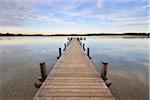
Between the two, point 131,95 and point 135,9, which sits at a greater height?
point 135,9

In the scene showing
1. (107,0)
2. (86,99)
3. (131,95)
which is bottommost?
(131,95)

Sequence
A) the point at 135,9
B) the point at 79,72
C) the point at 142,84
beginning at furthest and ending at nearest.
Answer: the point at 135,9 → the point at 142,84 → the point at 79,72

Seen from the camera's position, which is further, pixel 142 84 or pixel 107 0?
pixel 107 0

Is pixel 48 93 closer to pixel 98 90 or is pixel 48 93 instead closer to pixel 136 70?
pixel 98 90

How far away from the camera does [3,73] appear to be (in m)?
11.7

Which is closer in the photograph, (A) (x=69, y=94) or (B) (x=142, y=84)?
(A) (x=69, y=94)

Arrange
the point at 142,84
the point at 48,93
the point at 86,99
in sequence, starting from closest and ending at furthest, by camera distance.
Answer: the point at 86,99, the point at 48,93, the point at 142,84

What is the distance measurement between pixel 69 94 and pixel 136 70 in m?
9.43

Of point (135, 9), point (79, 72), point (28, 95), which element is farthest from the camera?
point (135, 9)

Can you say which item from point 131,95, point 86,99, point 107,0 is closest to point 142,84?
point 131,95

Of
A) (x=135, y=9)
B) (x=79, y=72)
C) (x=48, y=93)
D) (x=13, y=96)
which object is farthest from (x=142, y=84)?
(x=135, y=9)

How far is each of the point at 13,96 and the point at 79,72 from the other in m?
3.62

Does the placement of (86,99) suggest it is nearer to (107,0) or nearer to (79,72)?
(79,72)

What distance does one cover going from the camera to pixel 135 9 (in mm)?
29000
